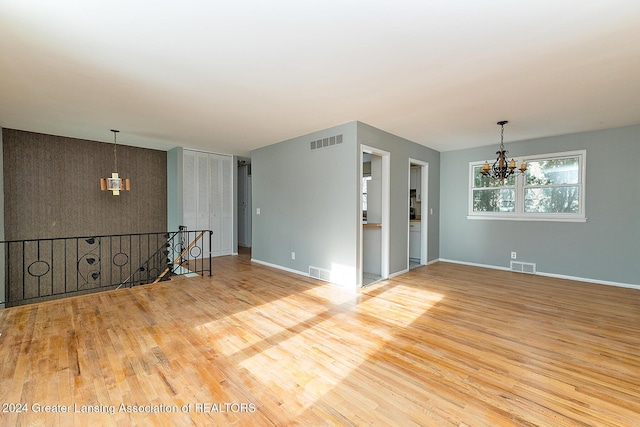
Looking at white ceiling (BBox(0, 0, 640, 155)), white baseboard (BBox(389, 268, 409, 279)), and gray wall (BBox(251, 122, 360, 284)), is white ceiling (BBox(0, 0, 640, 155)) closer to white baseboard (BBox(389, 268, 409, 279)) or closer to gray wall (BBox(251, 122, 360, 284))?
gray wall (BBox(251, 122, 360, 284))

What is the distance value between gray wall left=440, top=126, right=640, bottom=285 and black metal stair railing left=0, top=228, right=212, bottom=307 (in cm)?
600

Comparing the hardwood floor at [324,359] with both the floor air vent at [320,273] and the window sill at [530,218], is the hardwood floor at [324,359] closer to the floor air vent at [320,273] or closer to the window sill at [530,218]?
the floor air vent at [320,273]

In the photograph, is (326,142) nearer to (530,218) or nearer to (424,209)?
(424,209)

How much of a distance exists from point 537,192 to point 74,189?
30.4 ft

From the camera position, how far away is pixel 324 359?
242 centimetres

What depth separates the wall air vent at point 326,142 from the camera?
4664 mm

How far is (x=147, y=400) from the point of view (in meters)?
1.89

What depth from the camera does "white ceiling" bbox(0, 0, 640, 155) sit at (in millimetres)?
1956

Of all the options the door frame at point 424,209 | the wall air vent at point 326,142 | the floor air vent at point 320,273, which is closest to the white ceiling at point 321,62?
the wall air vent at point 326,142

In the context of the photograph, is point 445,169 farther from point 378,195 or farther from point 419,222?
point 378,195

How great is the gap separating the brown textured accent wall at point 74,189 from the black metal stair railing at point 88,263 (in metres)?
0.28

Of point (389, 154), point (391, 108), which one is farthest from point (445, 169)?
point (391, 108)

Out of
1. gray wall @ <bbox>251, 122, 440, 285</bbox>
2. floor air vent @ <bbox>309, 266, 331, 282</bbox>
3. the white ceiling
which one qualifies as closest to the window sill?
gray wall @ <bbox>251, 122, 440, 285</bbox>

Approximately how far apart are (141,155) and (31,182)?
198 centimetres
